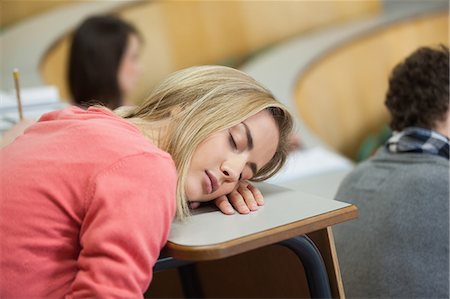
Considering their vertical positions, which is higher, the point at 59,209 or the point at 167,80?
the point at 167,80

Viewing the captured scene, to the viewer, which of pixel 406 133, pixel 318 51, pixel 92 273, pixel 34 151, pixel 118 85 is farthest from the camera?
pixel 318 51

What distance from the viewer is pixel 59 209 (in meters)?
1.03

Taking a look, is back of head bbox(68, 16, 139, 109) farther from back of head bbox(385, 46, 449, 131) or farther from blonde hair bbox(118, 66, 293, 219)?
blonde hair bbox(118, 66, 293, 219)

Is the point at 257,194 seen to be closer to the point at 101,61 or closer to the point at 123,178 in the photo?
the point at 123,178

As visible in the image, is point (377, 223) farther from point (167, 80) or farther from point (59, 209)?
point (59, 209)

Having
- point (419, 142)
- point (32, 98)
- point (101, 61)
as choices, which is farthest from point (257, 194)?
point (101, 61)

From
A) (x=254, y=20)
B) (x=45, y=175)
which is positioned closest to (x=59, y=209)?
(x=45, y=175)

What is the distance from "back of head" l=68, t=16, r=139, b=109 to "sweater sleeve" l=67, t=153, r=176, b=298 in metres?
2.17

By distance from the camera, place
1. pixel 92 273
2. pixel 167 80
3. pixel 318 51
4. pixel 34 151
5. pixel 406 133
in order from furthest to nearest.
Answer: pixel 318 51, pixel 406 133, pixel 167 80, pixel 34 151, pixel 92 273

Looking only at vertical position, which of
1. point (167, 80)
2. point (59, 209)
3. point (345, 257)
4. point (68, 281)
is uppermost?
point (167, 80)

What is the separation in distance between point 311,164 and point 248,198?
45.5 inches

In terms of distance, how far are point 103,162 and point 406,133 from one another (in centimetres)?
93

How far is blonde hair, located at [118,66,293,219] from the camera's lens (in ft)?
3.85

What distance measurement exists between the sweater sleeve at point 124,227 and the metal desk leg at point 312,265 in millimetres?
268
